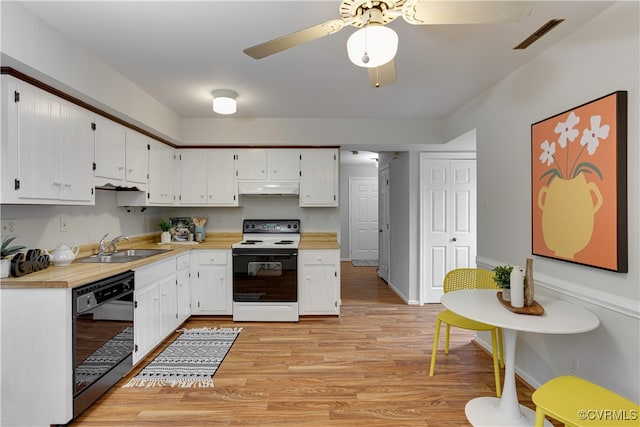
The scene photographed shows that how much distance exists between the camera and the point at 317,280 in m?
3.82

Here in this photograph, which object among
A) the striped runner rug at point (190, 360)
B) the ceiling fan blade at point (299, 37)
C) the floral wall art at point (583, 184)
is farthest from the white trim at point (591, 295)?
the striped runner rug at point (190, 360)

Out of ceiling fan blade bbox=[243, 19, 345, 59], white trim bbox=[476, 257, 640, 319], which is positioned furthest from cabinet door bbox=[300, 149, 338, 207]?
ceiling fan blade bbox=[243, 19, 345, 59]

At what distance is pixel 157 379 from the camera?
98.7 inches

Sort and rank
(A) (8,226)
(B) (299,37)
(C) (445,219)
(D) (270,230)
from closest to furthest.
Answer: (B) (299,37) < (A) (8,226) < (D) (270,230) < (C) (445,219)

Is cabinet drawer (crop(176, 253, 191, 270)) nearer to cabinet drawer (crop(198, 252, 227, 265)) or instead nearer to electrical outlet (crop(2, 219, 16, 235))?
cabinet drawer (crop(198, 252, 227, 265))

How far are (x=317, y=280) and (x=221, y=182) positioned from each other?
1.71 meters

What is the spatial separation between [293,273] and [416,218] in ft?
6.36

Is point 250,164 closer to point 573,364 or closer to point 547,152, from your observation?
point 547,152

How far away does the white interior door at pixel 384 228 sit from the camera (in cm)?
573

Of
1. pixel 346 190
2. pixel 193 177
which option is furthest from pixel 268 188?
pixel 346 190

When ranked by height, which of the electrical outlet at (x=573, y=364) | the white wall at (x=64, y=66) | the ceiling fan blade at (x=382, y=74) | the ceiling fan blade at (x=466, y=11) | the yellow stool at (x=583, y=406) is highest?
the white wall at (x=64, y=66)

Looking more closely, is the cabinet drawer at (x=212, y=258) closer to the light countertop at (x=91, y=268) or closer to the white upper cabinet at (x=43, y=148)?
the light countertop at (x=91, y=268)

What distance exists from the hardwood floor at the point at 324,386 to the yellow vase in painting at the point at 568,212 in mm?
→ 1116

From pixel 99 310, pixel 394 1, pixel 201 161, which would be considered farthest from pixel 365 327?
pixel 394 1
